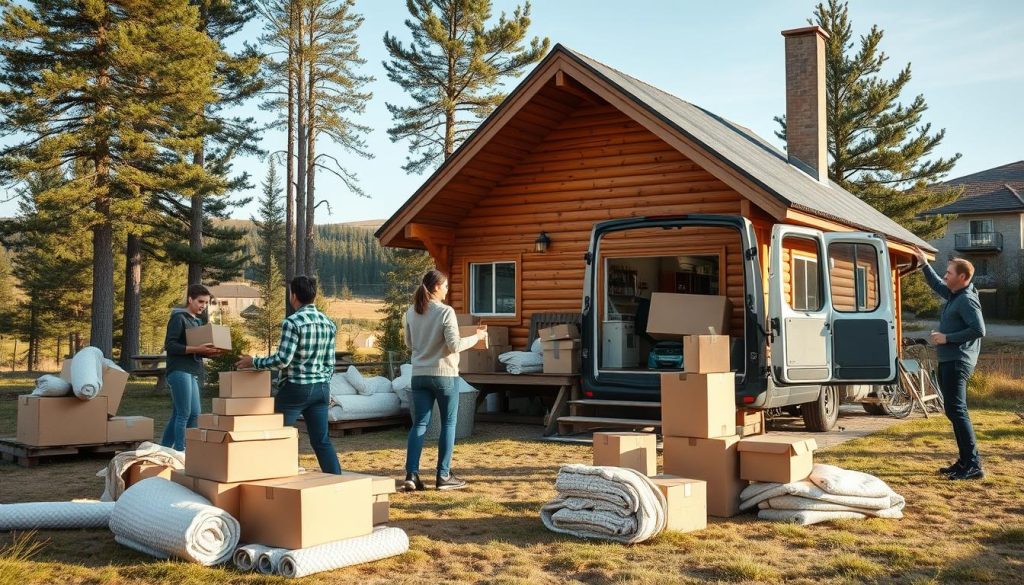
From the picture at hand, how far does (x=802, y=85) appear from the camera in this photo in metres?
15.6

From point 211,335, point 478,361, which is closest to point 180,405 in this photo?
point 211,335

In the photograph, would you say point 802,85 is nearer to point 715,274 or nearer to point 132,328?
point 715,274

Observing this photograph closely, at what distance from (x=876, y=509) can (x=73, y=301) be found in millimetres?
38310

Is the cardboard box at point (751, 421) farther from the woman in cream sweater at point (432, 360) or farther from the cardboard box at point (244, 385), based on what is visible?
the cardboard box at point (244, 385)

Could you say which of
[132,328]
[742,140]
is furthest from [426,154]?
[742,140]

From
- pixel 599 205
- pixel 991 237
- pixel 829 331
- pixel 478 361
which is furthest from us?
pixel 991 237

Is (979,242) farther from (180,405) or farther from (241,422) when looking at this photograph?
(241,422)

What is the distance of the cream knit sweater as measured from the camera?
682cm

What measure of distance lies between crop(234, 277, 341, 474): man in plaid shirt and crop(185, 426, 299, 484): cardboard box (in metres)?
0.66

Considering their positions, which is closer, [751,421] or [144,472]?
[144,472]

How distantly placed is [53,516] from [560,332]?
21.3 feet

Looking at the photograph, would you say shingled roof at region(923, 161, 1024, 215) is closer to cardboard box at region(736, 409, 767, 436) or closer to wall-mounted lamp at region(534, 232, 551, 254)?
wall-mounted lamp at region(534, 232, 551, 254)

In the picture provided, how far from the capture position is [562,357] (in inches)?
437

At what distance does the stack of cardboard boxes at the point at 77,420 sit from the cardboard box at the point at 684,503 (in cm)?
589
